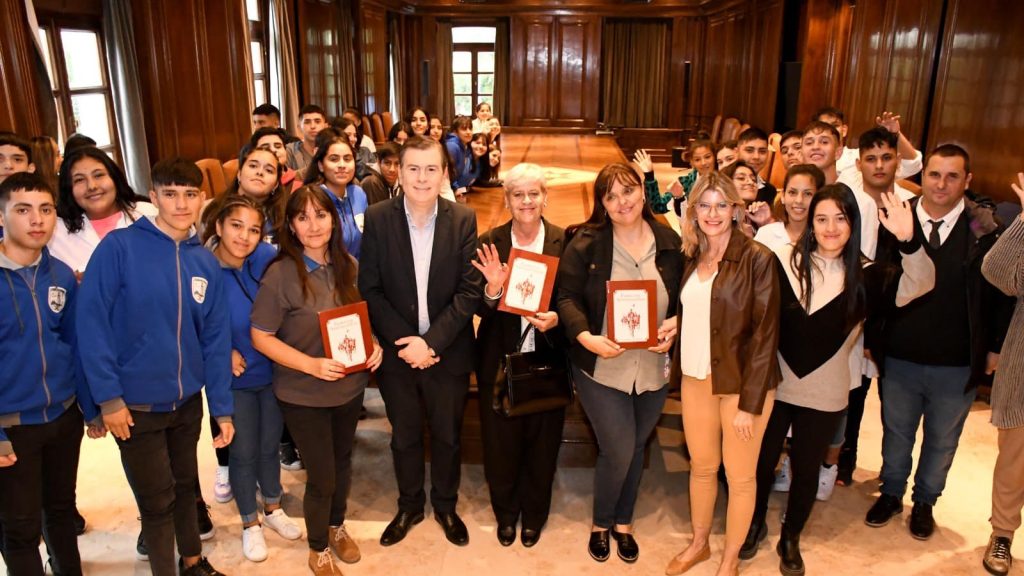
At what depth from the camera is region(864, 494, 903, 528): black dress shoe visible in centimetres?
300

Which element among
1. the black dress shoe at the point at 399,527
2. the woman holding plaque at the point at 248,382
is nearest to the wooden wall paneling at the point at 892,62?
the black dress shoe at the point at 399,527

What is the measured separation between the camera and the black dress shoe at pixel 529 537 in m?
2.87

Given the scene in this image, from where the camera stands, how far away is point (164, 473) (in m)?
2.29

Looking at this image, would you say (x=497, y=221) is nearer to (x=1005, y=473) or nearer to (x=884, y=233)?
(x=884, y=233)

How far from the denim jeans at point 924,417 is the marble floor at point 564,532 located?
0.21 metres

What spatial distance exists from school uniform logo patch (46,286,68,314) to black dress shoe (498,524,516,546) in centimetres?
176

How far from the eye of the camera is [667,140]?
14.0 metres

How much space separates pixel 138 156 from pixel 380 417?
3.11m

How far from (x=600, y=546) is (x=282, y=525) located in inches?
50.2

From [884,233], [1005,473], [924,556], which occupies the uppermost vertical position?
[884,233]

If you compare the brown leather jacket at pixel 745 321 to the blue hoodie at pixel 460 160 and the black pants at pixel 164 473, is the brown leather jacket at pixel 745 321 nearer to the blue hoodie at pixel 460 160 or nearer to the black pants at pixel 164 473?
the black pants at pixel 164 473

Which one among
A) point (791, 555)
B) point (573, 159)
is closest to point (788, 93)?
point (573, 159)

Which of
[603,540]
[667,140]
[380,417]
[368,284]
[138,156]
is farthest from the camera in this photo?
[667,140]

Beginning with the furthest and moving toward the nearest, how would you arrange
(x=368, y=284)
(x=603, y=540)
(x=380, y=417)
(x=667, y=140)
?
(x=667, y=140), (x=380, y=417), (x=603, y=540), (x=368, y=284)
